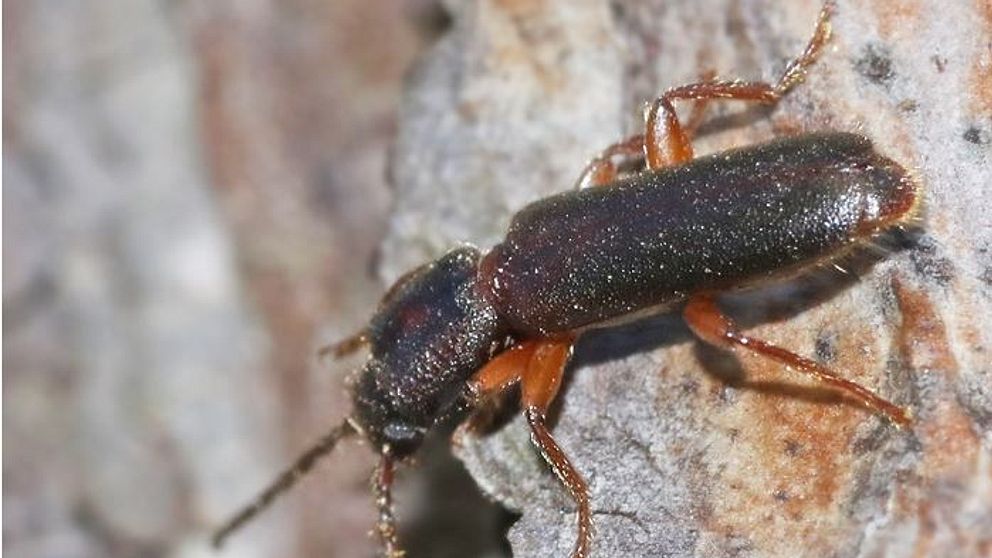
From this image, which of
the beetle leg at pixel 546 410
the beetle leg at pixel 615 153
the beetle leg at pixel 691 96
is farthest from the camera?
the beetle leg at pixel 615 153

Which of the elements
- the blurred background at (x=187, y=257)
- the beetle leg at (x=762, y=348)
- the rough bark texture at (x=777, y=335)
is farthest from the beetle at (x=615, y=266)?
the blurred background at (x=187, y=257)

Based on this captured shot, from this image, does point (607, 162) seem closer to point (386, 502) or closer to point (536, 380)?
point (536, 380)

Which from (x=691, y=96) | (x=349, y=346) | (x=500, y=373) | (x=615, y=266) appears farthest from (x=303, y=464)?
(x=691, y=96)

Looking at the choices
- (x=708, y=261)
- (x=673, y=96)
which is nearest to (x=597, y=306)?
(x=708, y=261)

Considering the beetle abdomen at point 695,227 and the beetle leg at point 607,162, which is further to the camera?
the beetle leg at point 607,162

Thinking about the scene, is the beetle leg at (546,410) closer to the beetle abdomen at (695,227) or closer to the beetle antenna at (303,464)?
the beetle abdomen at (695,227)

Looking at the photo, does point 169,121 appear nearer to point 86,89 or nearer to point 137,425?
point 86,89

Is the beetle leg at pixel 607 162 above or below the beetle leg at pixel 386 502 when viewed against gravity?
above
